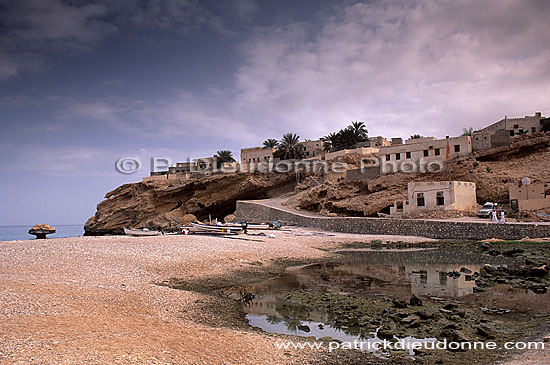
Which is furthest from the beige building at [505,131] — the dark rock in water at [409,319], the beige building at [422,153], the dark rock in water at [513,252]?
the dark rock in water at [409,319]

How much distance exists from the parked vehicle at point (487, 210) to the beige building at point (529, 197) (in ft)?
5.15

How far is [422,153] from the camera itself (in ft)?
146

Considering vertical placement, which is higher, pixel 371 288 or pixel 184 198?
pixel 184 198

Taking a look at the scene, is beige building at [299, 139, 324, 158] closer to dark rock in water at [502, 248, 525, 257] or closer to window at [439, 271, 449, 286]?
dark rock in water at [502, 248, 525, 257]

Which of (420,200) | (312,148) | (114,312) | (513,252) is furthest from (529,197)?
(312,148)

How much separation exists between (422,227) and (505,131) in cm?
1994

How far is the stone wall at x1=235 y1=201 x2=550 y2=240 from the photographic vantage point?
2620 cm

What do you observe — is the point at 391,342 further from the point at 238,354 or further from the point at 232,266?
the point at 232,266

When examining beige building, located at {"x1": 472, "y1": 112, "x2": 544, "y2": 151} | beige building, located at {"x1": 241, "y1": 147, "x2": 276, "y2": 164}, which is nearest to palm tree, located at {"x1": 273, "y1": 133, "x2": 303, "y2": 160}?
beige building, located at {"x1": 241, "y1": 147, "x2": 276, "y2": 164}

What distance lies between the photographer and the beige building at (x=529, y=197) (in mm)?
31680

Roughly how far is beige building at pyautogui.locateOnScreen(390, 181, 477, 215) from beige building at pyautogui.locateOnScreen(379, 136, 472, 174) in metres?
7.17

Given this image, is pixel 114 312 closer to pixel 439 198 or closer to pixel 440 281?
pixel 440 281

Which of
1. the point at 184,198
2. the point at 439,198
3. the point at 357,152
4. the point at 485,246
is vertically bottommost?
the point at 485,246

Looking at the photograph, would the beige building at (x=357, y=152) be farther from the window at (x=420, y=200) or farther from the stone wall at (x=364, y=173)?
the window at (x=420, y=200)
